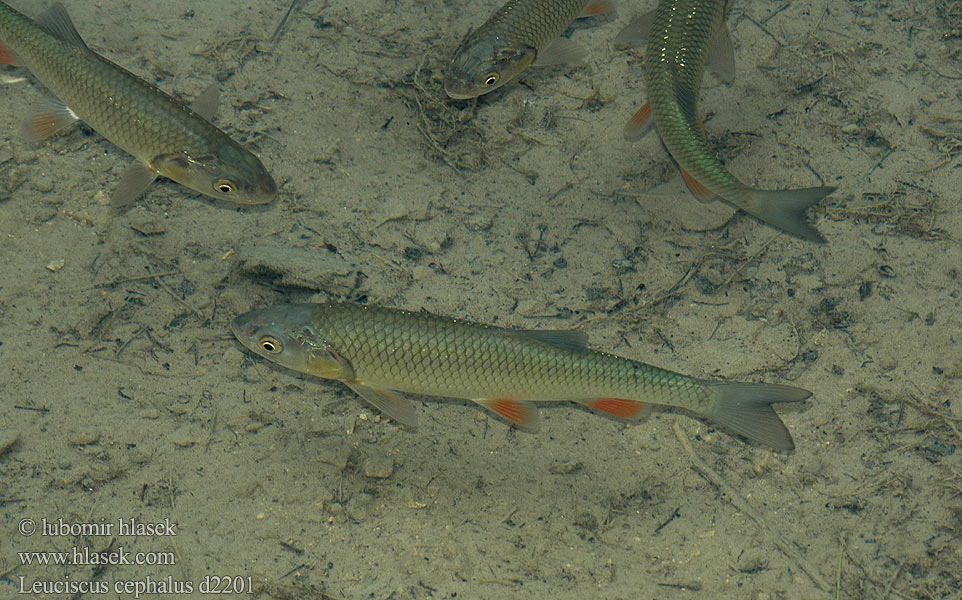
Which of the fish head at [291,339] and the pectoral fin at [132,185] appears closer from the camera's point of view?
the fish head at [291,339]

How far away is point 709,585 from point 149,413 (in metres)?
3.49

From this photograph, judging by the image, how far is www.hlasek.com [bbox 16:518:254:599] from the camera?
167 inches

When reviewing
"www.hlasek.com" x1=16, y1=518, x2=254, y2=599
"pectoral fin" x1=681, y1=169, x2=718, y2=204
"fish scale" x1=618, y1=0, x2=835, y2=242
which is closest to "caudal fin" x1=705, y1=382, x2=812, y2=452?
"fish scale" x1=618, y1=0, x2=835, y2=242

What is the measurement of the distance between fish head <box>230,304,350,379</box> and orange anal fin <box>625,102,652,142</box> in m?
3.07

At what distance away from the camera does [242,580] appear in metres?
4.33

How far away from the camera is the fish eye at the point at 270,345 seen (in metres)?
4.71

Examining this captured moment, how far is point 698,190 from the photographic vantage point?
5.86 m

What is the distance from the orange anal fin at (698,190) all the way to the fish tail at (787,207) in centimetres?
42

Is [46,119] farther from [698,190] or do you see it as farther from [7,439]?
[698,190]

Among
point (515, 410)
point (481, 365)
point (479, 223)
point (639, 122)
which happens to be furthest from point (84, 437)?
point (639, 122)

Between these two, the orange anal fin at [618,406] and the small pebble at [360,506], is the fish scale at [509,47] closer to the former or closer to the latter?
the orange anal fin at [618,406]

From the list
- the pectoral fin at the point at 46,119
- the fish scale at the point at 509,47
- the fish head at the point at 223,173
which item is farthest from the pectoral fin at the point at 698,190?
the pectoral fin at the point at 46,119

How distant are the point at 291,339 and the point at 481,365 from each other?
3.76ft

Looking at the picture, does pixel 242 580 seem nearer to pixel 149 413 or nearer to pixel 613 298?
pixel 149 413
